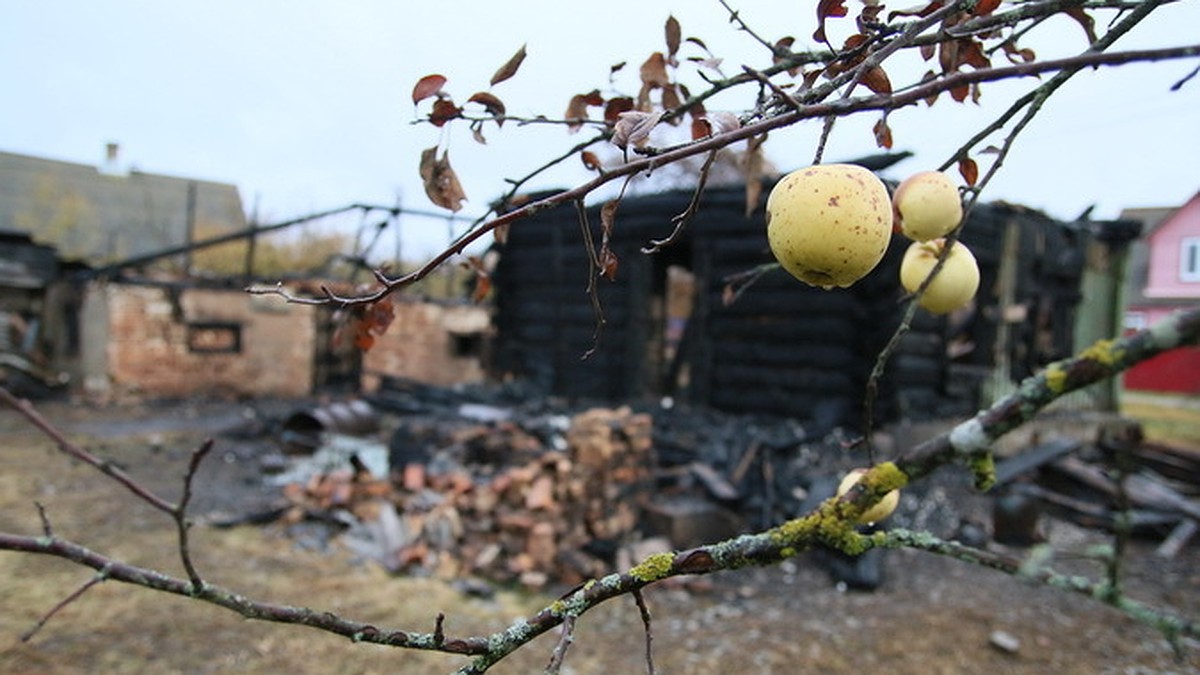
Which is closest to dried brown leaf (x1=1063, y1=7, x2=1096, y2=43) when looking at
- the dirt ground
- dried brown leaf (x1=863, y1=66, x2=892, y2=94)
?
dried brown leaf (x1=863, y1=66, x2=892, y2=94)

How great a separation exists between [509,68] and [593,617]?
4155 millimetres

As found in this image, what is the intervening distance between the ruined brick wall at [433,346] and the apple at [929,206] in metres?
13.7

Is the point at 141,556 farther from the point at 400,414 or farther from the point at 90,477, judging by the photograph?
the point at 400,414

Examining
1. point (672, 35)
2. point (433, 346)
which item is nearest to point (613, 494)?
point (672, 35)

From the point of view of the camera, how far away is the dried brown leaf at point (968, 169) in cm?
111

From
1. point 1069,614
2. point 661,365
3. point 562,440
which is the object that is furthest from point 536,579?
point 661,365

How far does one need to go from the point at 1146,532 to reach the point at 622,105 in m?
7.66

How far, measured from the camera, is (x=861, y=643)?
13.5 ft

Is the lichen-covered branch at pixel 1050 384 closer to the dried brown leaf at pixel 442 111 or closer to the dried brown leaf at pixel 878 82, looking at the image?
the dried brown leaf at pixel 878 82

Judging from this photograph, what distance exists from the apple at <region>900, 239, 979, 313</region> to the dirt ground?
3215mm

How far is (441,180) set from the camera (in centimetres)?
104

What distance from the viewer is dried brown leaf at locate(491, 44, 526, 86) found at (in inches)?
39.4

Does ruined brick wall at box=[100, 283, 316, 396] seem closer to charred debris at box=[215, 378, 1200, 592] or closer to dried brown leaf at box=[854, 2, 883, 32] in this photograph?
charred debris at box=[215, 378, 1200, 592]

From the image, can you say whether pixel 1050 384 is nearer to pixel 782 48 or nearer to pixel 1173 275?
pixel 782 48
